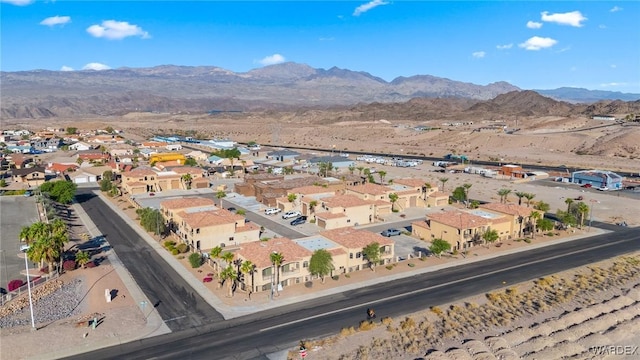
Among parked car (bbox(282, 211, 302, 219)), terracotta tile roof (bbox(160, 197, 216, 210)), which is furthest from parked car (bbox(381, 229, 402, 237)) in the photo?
terracotta tile roof (bbox(160, 197, 216, 210))

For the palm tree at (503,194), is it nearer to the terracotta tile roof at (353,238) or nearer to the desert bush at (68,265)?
the terracotta tile roof at (353,238)

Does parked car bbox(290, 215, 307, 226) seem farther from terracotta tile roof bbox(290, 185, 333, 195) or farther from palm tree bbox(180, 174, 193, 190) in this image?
palm tree bbox(180, 174, 193, 190)

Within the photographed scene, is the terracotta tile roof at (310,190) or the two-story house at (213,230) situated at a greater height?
the terracotta tile roof at (310,190)

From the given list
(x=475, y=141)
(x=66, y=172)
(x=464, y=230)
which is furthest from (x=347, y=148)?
(x=464, y=230)

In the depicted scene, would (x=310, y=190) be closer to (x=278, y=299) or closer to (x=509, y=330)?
(x=278, y=299)

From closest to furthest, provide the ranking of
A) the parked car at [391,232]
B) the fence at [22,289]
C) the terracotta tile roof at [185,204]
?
the fence at [22,289] < the parked car at [391,232] < the terracotta tile roof at [185,204]

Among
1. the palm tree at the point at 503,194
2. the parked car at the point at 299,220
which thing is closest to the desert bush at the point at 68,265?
the parked car at the point at 299,220

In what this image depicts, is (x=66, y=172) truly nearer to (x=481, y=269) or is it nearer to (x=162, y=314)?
(x=162, y=314)
